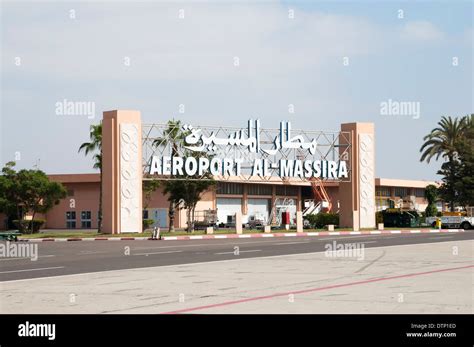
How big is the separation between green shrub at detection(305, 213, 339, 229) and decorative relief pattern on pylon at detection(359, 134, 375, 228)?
9.73ft

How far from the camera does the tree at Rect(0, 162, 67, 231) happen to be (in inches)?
2635

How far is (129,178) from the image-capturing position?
5606 centimetres

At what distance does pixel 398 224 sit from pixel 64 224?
34676mm

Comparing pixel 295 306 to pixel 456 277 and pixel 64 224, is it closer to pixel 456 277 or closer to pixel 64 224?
pixel 456 277

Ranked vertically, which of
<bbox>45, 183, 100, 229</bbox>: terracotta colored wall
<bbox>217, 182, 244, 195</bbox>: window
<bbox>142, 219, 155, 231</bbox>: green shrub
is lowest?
<bbox>142, 219, 155, 231</bbox>: green shrub

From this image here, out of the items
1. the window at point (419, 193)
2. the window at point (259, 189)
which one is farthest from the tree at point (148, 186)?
the window at point (419, 193)

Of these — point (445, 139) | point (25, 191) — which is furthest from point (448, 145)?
point (25, 191)

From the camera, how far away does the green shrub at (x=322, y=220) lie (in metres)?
70.7

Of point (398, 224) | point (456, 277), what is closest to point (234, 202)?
point (398, 224)

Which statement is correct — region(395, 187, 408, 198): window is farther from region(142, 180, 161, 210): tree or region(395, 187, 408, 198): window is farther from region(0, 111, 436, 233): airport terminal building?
region(142, 180, 161, 210): tree

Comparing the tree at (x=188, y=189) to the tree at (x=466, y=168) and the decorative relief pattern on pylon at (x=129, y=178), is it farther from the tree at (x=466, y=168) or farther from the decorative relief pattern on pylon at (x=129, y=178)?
the tree at (x=466, y=168)

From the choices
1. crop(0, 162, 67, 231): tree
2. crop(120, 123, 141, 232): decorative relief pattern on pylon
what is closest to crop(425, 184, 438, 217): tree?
crop(0, 162, 67, 231): tree

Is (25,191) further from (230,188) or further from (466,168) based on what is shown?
(466,168)
